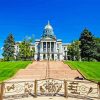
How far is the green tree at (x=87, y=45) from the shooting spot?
69562mm

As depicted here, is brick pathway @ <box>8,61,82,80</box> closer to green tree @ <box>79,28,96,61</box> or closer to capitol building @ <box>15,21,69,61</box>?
green tree @ <box>79,28,96,61</box>

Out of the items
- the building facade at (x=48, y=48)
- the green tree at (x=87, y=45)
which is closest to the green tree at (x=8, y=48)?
the building facade at (x=48, y=48)

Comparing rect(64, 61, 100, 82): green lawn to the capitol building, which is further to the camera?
the capitol building

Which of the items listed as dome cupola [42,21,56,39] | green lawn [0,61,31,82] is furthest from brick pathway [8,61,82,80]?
dome cupola [42,21,56,39]

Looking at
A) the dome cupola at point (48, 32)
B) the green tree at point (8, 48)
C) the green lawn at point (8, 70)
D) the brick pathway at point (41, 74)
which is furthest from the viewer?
the dome cupola at point (48, 32)

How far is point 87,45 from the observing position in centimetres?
7069

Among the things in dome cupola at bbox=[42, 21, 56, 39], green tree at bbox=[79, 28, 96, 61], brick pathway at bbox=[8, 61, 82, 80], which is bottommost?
brick pathway at bbox=[8, 61, 82, 80]

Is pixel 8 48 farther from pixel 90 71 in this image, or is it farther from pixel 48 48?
pixel 90 71

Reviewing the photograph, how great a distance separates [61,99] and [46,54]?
92220mm

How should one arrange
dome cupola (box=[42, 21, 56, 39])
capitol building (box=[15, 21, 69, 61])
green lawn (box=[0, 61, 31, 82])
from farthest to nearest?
dome cupola (box=[42, 21, 56, 39]) < capitol building (box=[15, 21, 69, 61]) < green lawn (box=[0, 61, 31, 82])

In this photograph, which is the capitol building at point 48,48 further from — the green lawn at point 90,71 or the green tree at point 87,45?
the green lawn at point 90,71

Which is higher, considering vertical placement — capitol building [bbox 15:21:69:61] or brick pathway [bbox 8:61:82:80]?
capitol building [bbox 15:21:69:61]

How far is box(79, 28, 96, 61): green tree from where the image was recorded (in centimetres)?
6956

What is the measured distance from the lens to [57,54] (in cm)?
10712
